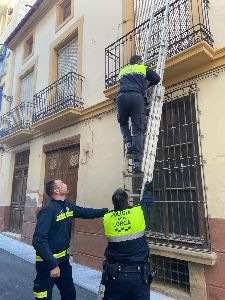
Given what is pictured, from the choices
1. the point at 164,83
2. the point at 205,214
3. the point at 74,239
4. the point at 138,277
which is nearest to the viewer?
the point at 138,277

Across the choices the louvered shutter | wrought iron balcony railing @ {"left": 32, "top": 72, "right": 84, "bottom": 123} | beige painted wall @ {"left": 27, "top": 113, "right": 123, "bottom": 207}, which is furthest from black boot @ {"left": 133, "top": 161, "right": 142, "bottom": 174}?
the louvered shutter

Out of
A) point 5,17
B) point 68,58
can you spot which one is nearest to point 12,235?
point 68,58

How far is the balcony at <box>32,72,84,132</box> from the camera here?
25.8 feet

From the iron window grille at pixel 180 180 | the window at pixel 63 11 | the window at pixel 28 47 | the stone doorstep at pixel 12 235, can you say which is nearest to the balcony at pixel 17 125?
the window at pixel 28 47

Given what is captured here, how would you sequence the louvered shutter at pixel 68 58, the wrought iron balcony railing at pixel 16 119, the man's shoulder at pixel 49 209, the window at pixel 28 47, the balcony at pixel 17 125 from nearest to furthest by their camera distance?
1. the man's shoulder at pixel 49 209
2. the louvered shutter at pixel 68 58
3. the balcony at pixel 17 125
4. the wrought iron balcony railing at pixel 16 119
5. the window at pixel 28 47

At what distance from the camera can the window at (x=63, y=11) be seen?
9.95 meters

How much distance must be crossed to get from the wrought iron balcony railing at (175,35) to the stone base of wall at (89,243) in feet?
11.3

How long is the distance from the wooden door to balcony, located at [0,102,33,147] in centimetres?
67

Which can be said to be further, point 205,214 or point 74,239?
point 74,239

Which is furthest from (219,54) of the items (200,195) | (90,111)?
(90,111)

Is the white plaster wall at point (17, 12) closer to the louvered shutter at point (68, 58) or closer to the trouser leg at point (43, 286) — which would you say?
the louvered shutter at point (68, 58)

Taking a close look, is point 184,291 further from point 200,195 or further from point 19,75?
point 19,75

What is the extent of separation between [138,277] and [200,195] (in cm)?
238

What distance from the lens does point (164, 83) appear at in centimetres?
573
